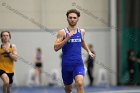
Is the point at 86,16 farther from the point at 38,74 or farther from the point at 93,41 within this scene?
the point at 38,74

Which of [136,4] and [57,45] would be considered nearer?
[57,45]

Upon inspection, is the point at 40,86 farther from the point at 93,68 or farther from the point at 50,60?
the point at 93,68

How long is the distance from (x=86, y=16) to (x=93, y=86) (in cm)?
341

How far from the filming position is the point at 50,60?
20.9 m

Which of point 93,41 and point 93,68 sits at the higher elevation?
point 93,41

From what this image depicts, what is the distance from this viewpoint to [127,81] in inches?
813

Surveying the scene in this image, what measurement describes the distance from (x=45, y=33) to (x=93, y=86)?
11.5ft

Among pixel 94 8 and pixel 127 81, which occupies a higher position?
pixel 94 8

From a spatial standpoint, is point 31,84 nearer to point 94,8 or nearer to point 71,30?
point 94,8

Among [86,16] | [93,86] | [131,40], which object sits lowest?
[93,86]

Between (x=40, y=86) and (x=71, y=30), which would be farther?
(x=40, y=86)

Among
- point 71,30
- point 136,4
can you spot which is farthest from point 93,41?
point 71,30

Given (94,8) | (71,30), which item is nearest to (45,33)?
(94,8)

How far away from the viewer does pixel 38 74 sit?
66.3 ft
